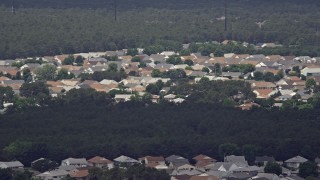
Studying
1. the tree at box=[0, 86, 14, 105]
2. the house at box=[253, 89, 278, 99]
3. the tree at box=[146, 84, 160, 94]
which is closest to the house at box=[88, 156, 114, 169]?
the tree at box=[0, 86, 14, 105]

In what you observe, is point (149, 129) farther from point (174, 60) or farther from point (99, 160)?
point (174, 60)

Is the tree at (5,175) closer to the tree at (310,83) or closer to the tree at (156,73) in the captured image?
the tree at (310,83)

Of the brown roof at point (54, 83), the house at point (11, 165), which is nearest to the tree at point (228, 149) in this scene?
the house at point (11, 165)

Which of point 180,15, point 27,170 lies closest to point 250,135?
point 27,170

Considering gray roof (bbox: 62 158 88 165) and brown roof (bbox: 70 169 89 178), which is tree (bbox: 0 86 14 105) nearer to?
gray roof (bbox: 62 158 88 165)

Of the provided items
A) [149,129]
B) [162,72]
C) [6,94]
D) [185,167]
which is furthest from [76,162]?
[162,72]
